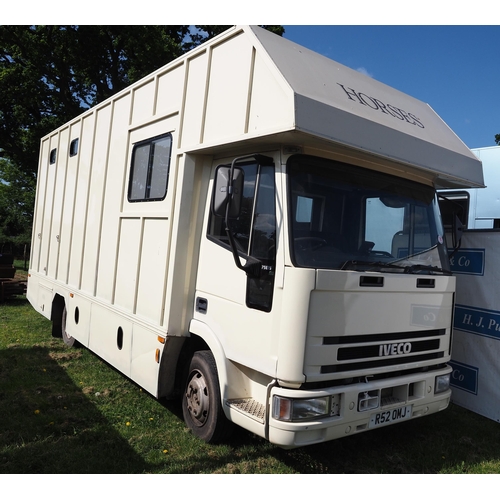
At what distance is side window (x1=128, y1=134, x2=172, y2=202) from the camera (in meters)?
4.93

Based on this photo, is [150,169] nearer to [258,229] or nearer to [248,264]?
[258,229]

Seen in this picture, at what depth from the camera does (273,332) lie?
3.64 m

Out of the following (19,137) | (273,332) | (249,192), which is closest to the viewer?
(273,332)

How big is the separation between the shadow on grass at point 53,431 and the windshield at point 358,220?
233 cm

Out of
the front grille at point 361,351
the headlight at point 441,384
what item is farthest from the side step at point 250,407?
the headlight at point 441,384

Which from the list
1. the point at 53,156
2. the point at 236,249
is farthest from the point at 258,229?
the point at 53,156

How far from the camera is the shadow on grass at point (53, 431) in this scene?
3.98m

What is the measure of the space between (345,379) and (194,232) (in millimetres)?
1896

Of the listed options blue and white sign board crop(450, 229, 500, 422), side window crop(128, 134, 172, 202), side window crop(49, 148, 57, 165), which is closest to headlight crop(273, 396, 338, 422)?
side window crop(128, 134, 172, 202)

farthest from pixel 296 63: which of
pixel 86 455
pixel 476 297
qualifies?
pixel 86 455

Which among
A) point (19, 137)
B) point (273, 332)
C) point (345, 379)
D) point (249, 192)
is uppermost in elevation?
point (19, 137)

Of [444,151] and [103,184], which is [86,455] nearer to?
[103,184]

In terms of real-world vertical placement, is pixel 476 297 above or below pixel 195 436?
above

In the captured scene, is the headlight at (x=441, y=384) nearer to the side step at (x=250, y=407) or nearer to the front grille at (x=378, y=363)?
the front grille at (x=378, y=363)
